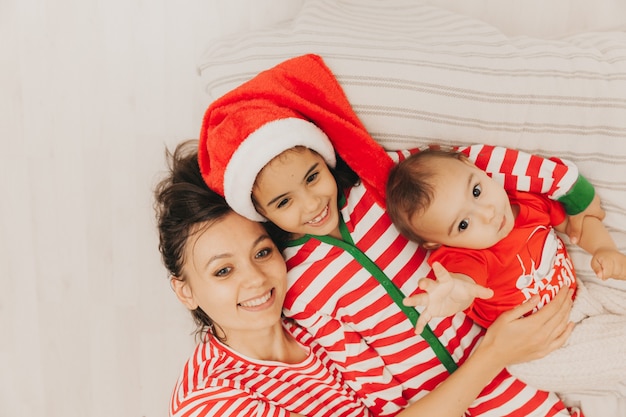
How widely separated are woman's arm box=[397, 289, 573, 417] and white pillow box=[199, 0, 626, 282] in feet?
0.88

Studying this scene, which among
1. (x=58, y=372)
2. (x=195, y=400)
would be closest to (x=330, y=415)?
(x=195, y=400)

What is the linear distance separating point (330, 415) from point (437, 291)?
0.55 m

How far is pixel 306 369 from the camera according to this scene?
4.41 feet

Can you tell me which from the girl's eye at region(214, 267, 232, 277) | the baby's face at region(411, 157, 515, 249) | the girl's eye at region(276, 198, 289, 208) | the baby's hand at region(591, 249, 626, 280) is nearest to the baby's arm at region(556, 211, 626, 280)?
the baby's hand at region(591, 249, 626, 280)

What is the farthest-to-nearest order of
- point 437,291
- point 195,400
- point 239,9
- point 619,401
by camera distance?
1. point 239,9
2. point 619,401
3. point 195,400
4. point 437,291

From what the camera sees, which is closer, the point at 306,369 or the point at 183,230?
the point at 183,230

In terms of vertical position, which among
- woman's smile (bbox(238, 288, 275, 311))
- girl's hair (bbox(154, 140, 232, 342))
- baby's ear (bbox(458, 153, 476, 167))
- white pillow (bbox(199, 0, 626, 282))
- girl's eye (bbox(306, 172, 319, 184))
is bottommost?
woman's smile (bbox(238, 288, 275, 311))

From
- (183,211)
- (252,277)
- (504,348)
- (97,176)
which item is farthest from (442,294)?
(97,176)

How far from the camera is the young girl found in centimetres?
112

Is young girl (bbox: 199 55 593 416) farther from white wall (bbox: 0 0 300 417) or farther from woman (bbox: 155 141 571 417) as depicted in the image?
white wall (bbox: 0 0 300 417)

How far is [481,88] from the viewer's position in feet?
4.06

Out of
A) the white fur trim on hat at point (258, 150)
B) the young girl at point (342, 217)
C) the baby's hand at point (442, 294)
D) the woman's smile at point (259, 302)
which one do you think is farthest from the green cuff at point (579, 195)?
the woman's smile at point (259, 302)

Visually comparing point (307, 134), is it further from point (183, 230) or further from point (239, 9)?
point (239, 9)

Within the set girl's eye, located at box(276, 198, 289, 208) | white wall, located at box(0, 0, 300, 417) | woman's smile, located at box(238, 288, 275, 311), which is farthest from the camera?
white wall, located at box(0, 0, 300, 417)
